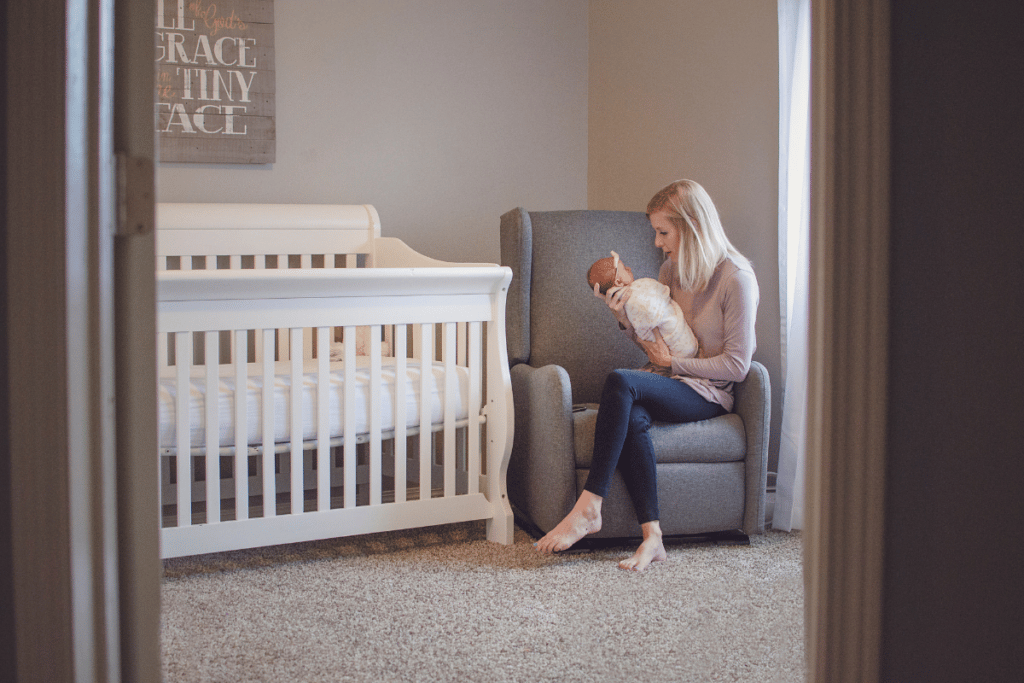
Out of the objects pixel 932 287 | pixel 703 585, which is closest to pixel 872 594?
pixel 932 287

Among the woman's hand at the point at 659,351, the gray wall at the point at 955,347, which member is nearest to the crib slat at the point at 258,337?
the woman's hand at the point at 659,351

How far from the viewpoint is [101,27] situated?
2.47 ft

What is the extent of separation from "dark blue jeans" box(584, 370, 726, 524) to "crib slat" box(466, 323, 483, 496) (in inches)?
13.6

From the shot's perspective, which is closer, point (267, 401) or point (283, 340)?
point (267, 401)

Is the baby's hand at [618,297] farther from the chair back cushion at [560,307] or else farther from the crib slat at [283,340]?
the crib slat at [283,340]

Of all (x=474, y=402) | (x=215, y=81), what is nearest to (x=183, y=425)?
(x=474, y=402)

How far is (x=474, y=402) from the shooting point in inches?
89.7

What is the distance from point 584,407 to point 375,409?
61 centimetres

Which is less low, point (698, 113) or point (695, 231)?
point (698, 113)

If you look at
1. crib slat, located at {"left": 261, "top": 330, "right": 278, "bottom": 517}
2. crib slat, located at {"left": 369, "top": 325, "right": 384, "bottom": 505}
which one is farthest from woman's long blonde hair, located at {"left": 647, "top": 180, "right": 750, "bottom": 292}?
crib slat, located at {"left": 261, "top": 330, "right": 278, "bottom": 517}

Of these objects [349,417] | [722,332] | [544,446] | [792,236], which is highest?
[792,236]

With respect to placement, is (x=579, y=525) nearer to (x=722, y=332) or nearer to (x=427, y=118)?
(x=722, y=332)

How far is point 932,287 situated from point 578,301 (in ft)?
5.84

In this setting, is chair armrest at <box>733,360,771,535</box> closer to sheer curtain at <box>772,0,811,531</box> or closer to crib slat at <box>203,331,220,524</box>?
sheer curtain at <box>772,0,811,531</box>
